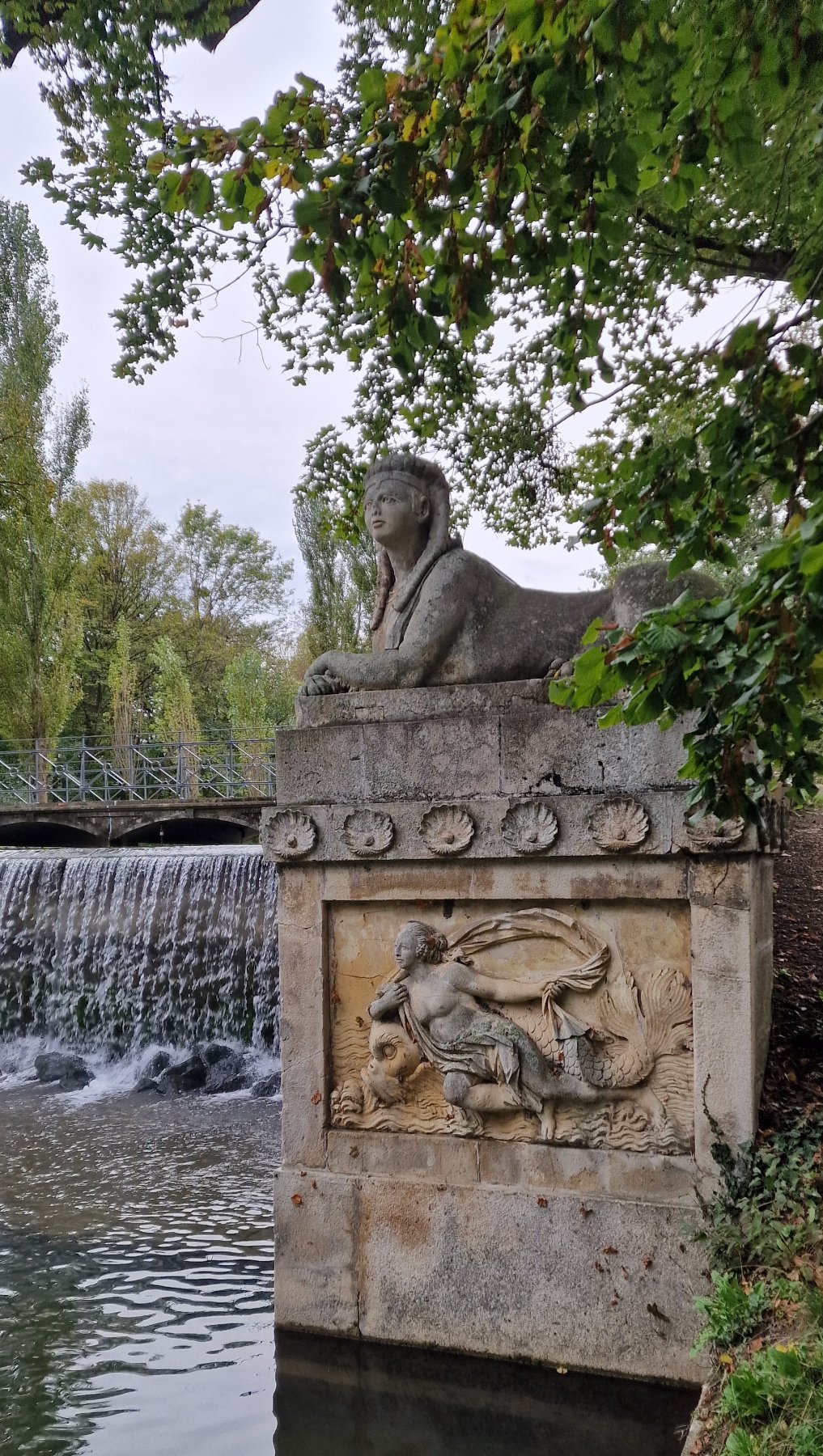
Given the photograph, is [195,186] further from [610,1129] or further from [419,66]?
[610,1129]

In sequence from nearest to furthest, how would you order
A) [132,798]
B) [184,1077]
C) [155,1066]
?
[184,1077] → [155,1066] → [132,798]

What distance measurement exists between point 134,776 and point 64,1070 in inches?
597

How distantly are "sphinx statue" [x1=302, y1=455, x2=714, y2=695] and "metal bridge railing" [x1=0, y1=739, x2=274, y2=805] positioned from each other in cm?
1734

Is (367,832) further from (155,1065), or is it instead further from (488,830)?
(155,1065)

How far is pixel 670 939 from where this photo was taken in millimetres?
4320

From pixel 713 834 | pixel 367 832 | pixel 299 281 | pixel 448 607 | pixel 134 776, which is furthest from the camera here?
pixel 134 776

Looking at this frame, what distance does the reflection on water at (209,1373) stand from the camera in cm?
399

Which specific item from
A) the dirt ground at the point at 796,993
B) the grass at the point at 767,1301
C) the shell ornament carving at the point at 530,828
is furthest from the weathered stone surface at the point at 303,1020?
the dirt ground at the point at 796,993

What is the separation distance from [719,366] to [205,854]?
10.8 m

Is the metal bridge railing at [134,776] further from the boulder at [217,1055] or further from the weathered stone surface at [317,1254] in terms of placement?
the weathered stone surface at [317,1254]

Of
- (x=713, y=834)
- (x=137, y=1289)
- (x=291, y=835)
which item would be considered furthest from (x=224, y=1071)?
(x=713, y=834)

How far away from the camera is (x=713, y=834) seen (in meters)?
4.14

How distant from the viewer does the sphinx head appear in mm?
5023

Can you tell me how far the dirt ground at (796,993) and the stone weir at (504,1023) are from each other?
0.44 m
